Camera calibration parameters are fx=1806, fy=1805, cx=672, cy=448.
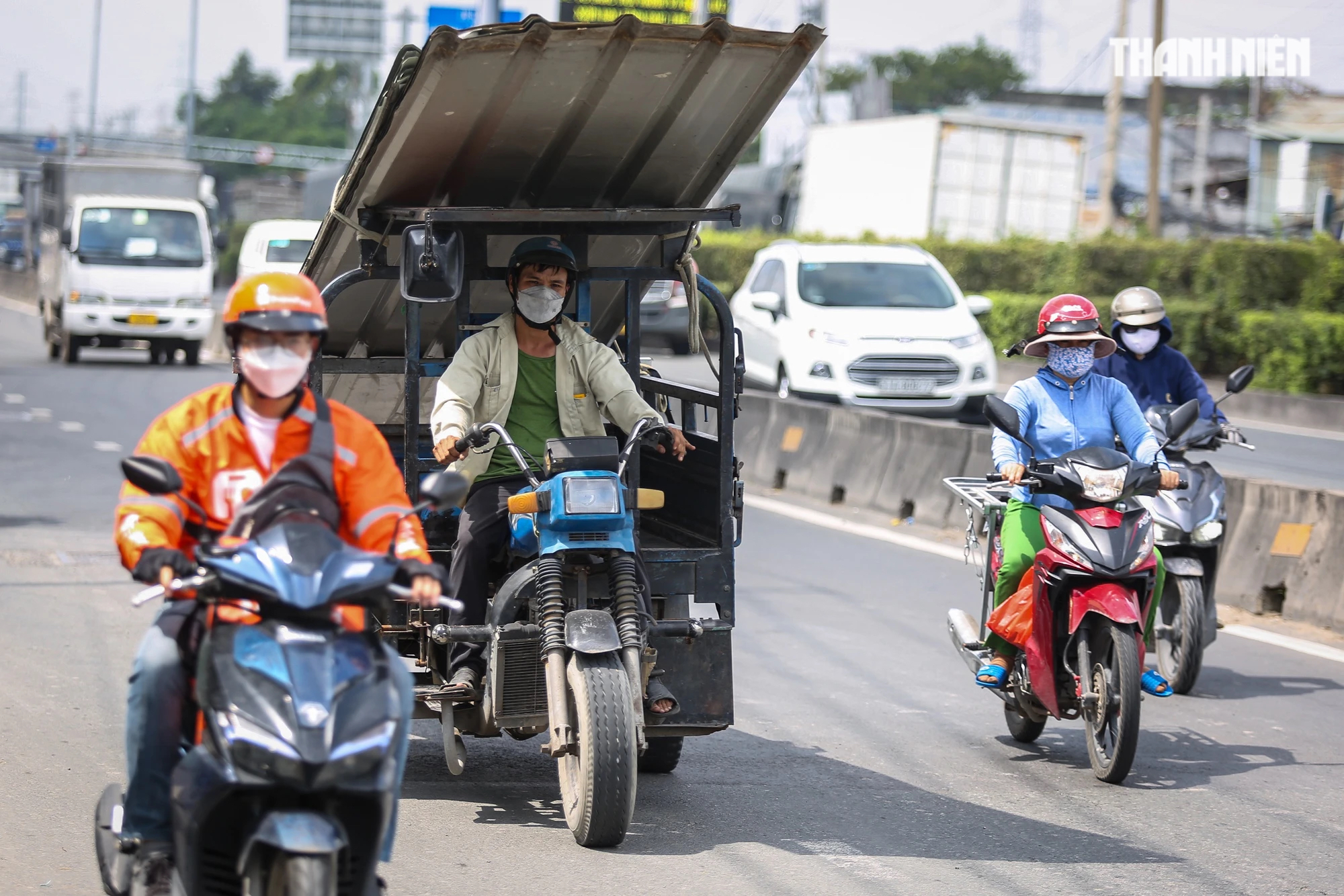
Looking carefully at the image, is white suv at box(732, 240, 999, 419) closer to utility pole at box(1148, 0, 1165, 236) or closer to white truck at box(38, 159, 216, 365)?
white truck at box(38, 159, 216, 365)

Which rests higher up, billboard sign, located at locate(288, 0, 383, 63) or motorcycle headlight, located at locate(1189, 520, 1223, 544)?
billboard sign, located at locate(288, 0, 383, 63)

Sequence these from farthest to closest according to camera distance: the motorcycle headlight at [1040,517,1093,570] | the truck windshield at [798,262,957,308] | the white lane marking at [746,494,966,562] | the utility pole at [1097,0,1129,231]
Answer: the utility pole at [1097,0,1129,231]
the truck windshield at [798,262,957,308]
the white lane marking at [746,494,966,562]
the motorcycle headlight at [1040,517,1093,570]

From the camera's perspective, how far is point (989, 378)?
18.8 meters

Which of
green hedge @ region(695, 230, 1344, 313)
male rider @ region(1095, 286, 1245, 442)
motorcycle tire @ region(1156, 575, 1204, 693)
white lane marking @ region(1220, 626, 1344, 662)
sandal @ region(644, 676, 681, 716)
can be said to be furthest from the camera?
green hedge @ region(695, 230, 1344, 313)

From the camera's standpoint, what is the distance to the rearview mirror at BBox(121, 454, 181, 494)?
3.76m

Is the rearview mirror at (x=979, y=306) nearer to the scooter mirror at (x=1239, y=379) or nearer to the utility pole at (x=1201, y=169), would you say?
the scooter mirror at (x=1239, y=379)

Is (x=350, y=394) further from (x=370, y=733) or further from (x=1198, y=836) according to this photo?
(x=370, y=733)

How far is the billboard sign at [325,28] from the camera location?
63.0m

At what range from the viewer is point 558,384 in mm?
6262

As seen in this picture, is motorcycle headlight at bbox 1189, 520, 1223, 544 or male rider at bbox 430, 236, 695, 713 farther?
motorcycle headlight at bbox 1189, 520, 1223, 544

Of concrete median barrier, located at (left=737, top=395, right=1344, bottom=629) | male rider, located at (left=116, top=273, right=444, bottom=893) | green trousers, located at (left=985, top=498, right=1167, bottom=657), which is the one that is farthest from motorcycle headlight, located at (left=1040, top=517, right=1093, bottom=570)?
concrete median barrier, located at (left=737, top=395, right=1344, bottom=629)

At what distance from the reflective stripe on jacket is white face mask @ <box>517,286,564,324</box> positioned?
2.03 m

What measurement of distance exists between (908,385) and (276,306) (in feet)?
48.8

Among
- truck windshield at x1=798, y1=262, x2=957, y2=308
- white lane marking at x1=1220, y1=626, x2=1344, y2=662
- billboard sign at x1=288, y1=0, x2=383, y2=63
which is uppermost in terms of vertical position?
billboard sign at x1=288, y1=0, x2=383, y2=63
